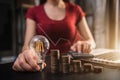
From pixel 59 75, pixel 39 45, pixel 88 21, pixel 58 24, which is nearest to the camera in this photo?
pixel 59 75

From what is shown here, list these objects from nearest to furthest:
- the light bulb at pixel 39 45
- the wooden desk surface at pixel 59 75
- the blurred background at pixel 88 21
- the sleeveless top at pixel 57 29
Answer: the wooden desk surface at pixel 59 75
the light bulb at pixel 39 45
the sleeveless top at pixel 57 29
the blurred background at pixel 88 21

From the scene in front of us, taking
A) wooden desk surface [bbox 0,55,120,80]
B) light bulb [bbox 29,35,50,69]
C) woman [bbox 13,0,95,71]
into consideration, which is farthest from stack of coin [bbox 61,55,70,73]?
woman [bbox 13,0,95,71]

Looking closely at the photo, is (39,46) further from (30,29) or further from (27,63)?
(30,29)

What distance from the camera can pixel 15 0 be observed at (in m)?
3.58

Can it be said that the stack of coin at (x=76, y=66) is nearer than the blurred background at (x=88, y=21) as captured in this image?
Yes

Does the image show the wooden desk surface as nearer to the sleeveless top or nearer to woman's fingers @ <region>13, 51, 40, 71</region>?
woman's fingers @ <region>13, 51, 40, 71</region>

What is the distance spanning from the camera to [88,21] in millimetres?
2609

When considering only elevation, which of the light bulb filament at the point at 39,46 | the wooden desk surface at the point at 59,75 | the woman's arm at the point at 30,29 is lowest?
the wooden desk surface at the point at 59,75

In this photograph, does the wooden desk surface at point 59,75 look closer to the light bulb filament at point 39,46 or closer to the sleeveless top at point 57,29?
the light bulb filament at point 39,46

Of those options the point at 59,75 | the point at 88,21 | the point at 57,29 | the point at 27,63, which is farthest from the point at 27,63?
the point at 88,21

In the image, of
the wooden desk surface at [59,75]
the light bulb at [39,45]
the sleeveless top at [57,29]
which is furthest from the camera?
the sleeveless top at [57,29]

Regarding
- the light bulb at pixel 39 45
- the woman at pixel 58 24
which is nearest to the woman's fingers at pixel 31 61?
the light bulb at pixel 39 45

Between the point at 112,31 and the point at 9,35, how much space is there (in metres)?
2.03

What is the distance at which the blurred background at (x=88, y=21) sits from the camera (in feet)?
7.32
